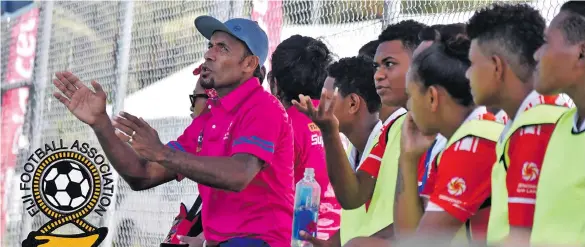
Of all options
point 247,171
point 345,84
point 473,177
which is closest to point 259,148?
point 247,171

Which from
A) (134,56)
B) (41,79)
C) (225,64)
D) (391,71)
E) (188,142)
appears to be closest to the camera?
(391,71)

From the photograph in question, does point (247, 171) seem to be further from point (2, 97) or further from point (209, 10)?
point (2, 97)

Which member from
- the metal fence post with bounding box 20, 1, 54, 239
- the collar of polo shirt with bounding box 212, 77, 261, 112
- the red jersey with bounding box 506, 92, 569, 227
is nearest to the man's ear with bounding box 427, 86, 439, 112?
the red jersey with bounding box 506, 92, 569, 227

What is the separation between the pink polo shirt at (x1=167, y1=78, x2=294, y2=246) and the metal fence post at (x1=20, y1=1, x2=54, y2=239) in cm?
794

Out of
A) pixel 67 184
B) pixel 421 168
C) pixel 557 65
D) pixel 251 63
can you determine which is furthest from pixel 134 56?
pixel 557 65

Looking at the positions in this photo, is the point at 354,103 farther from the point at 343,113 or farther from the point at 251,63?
the point at 251,63

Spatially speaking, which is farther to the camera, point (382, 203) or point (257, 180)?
point (257, 180)

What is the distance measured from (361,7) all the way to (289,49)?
0.63m

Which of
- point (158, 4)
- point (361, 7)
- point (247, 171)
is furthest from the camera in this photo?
point (158, 4)

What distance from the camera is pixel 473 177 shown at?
4191 millimetres

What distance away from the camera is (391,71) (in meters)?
5.14

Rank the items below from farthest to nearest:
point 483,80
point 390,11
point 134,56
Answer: point 134,56, point 390,11, point 483,80

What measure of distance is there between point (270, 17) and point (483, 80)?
4033mm

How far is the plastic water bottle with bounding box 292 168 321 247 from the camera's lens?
5.22 metres
